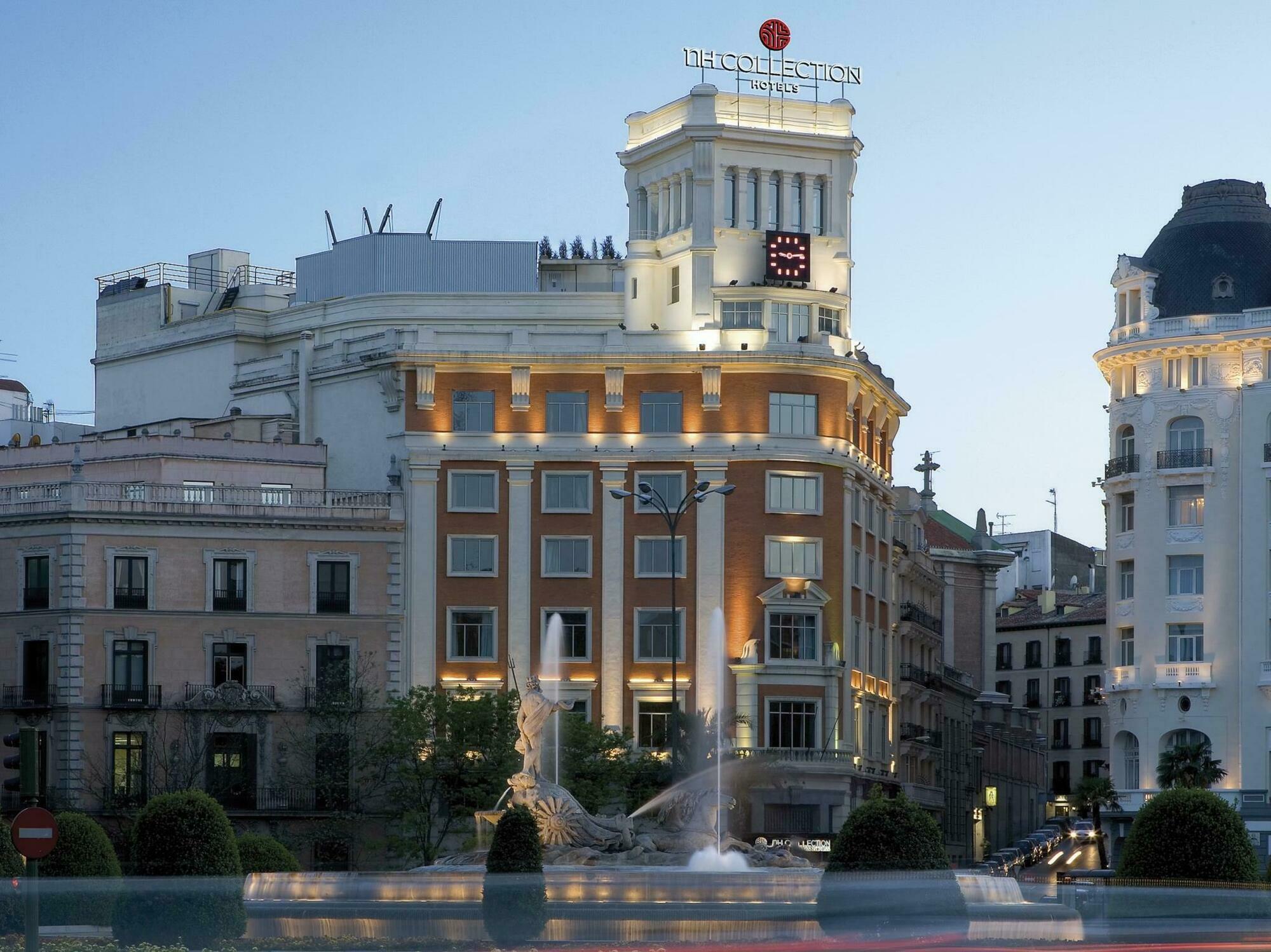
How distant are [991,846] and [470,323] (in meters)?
41.4

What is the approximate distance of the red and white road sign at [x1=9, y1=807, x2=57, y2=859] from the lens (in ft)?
112

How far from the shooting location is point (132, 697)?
8600 centimetres

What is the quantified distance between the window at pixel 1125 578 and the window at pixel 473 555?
22.8m

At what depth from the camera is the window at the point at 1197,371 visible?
305ft

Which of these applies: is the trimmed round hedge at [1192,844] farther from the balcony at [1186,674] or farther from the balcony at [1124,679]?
the balcony at [1124,679]

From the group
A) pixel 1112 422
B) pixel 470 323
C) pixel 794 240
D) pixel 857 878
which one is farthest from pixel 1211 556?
pixel 857 878

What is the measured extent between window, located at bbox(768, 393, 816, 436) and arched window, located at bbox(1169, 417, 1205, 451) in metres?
13.0

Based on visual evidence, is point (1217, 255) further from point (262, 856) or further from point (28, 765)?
point (28, 765)

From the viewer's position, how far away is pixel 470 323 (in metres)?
99.2

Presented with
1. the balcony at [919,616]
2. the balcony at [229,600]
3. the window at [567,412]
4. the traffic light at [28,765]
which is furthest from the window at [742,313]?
the traffic light at [28,765]

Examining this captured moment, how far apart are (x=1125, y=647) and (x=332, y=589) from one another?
94.6 feet

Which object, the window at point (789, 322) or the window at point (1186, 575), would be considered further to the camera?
the window at point (789, 322)

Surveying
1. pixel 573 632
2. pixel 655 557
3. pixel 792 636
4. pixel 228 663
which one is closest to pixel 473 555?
pixel 573 632

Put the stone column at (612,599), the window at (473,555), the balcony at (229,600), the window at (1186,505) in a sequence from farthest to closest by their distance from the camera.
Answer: the window at (1186,505), the window at (473,555), the stone column at (612,599), the balcony at (229,600)
